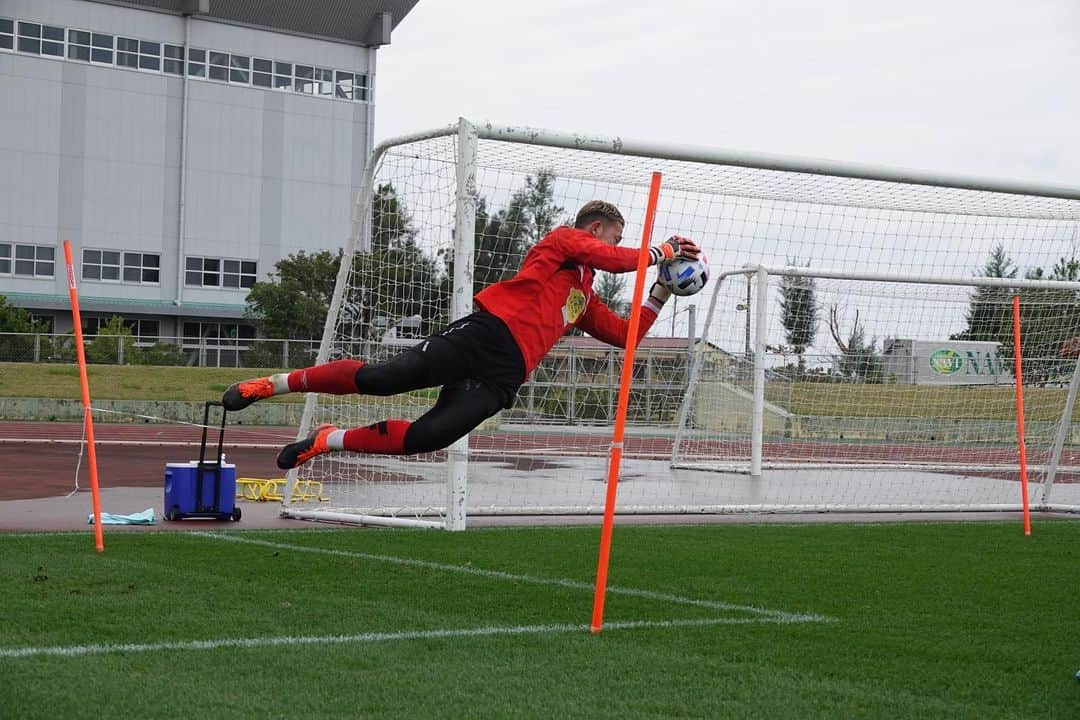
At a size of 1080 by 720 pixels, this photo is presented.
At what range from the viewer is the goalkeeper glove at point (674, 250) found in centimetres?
758

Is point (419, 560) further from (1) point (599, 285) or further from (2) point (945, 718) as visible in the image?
(1) point (599, 285)

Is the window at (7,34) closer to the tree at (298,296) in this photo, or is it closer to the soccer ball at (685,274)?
the tree at (298,296)

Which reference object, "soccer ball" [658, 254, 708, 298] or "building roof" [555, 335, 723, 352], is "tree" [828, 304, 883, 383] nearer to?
"building roof" [555, 335, 723, 352]

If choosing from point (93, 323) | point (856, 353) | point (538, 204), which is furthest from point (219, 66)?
point (538, 204)

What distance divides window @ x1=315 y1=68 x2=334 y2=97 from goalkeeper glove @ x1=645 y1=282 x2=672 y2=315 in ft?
174

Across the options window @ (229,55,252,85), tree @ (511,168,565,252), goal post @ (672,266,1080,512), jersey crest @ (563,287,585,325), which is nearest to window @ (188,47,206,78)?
window @ (229,55,252,85)

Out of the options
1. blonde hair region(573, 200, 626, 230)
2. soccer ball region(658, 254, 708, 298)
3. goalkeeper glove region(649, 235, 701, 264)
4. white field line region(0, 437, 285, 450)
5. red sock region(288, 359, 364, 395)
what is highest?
blonde hair region(573, 200, 626, 230)

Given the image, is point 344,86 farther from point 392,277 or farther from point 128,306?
point 392,277

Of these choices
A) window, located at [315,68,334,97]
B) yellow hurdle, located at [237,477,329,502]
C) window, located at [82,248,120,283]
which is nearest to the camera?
yellow hurdle, located at [237,477,329,502]

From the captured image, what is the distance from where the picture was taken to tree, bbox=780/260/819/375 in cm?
1953

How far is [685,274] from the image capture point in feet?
26.0

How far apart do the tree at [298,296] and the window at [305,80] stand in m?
10.5

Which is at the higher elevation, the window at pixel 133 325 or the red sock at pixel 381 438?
the red sock at pixel 381 438

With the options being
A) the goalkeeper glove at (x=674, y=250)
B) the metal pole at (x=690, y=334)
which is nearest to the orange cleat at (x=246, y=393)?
the goalkeeper glove at (x=674, y=250)
